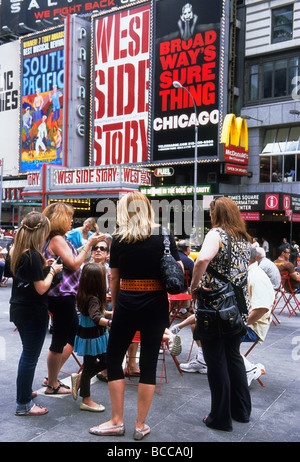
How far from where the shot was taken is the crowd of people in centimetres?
381

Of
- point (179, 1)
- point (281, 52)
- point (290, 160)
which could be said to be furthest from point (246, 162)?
point (179, 1)

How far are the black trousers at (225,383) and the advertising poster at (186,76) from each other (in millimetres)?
23467

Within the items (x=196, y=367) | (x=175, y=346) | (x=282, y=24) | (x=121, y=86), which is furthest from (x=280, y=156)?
(x=175, y=346)

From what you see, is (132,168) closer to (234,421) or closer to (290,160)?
(290,160)

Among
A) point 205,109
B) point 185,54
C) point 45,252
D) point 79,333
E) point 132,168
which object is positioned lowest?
point 79,333

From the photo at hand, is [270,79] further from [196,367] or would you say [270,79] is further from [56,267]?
[56,267]

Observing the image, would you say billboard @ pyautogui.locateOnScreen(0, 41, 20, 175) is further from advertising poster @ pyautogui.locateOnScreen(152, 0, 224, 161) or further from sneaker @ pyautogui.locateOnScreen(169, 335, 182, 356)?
sneaker @ pyautogui.locateOnScreen(169, 335, 182, 356)

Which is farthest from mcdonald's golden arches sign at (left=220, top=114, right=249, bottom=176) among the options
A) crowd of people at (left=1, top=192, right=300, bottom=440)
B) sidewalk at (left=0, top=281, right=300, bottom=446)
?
crowd of people at (left=1, top=192, right=300, bottom=440)

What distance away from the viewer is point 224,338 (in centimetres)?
426

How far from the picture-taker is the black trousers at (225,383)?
414cm

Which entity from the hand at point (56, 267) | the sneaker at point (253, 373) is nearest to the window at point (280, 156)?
the sneaker at point (253, 373)

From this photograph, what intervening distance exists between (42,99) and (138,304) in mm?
35519

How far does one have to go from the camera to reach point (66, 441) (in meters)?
3.83

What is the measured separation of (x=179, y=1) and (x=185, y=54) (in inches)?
136
